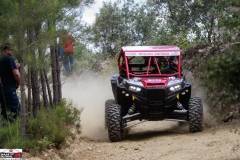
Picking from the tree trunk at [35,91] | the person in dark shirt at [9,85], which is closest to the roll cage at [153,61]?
the tree trunk at [35,91]

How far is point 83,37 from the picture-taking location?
14.7 meters

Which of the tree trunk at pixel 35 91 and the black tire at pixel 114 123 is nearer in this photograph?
the tree trunk at pixel 35 91

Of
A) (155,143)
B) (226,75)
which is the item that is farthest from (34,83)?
(226,75)

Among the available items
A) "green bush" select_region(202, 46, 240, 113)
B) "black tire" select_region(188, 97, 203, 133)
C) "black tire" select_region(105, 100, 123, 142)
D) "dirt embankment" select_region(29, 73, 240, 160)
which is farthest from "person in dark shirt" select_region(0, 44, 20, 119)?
"green bush" select_region(202, 46, 240, 113)

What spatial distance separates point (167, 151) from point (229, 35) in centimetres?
237

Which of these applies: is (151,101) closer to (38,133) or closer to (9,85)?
(9,85)

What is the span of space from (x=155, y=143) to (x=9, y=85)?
9.24 feet

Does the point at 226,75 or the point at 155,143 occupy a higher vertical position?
the point at 226,75

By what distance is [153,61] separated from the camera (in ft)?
47.9

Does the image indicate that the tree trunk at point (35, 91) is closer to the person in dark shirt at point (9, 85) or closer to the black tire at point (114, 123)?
the person in dark shirt at point (9, 85)

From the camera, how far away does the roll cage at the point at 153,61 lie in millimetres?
14273

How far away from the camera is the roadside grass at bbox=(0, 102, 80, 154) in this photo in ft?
33.2

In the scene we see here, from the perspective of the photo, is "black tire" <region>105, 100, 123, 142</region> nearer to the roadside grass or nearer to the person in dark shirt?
the roadside grass

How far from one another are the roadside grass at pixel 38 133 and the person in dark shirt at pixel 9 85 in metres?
0.51
